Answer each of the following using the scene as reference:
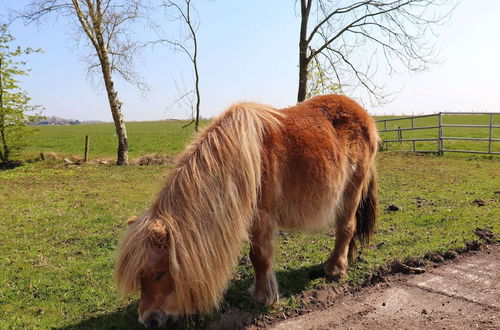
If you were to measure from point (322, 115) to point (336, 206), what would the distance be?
107 cm

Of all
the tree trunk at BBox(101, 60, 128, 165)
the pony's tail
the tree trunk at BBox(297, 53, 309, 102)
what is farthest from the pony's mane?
the tree trunk at BBox(101, 60, 128, 165)

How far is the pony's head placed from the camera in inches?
114

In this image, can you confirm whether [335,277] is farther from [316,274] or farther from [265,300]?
[265,300]

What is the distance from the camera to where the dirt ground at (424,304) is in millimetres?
3490

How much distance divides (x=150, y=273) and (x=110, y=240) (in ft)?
11.6

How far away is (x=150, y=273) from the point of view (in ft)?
9.52

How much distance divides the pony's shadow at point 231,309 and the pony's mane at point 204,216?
1.15 ft

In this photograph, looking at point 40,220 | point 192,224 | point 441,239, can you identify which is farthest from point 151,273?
point 40,220

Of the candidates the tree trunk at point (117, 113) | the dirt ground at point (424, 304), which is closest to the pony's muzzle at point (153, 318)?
the dirt ground at point (424, 304)

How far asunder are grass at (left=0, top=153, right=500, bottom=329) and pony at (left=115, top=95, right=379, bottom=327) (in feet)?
1.36

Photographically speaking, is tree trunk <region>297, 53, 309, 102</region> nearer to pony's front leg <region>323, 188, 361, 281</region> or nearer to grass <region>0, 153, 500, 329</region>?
grass <region>0, 153, 500, 329</region>

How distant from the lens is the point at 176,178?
3309 millimetres

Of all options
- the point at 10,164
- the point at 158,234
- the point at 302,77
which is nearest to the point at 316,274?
the point at 158,234

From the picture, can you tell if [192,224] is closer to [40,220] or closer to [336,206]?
[336,206]
